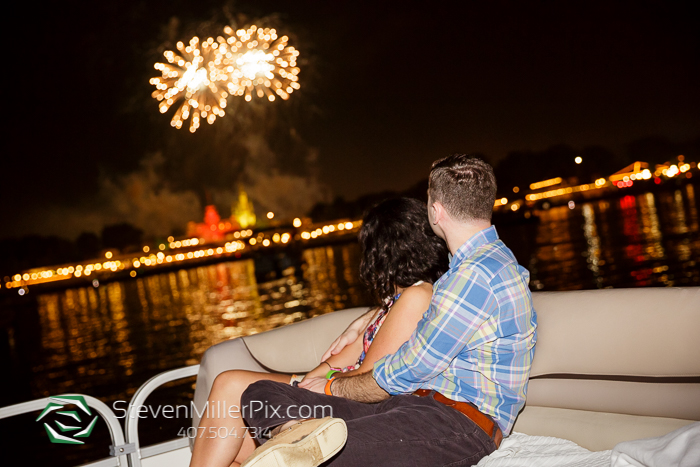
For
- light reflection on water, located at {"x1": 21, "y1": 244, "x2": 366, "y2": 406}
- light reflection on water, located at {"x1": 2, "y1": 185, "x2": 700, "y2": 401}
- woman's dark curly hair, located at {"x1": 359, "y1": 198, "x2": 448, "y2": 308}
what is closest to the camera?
woman's dark curly hair, located at {"x1": 359, "y1": 198, "x2": 448, "y2": 308}

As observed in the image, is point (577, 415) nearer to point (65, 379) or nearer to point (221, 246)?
point (65, 379)

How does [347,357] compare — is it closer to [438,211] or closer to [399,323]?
[399,323]

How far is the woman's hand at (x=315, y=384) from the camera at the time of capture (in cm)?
277

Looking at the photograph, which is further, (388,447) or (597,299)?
(597,299)

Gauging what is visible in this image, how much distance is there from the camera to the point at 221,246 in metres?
149

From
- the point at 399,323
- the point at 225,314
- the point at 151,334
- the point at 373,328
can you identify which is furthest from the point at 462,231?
the point at 225,314

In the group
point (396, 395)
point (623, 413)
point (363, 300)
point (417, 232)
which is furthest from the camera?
point (363, 300)

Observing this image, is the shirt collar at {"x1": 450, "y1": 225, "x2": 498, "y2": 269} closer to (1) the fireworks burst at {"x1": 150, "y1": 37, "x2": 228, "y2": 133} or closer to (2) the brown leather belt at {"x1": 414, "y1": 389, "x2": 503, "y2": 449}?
(2) the brown leather belt at {"x1": 414, "y1": 389, "x2": 503, "y2": 449}

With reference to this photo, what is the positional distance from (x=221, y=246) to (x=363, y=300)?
115 meters

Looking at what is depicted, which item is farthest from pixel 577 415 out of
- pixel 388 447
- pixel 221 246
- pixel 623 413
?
pixel 221 246

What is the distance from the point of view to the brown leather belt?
236cm

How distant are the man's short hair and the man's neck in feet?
0.08

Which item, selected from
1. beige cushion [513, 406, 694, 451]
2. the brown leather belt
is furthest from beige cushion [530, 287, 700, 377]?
the brown leather belt

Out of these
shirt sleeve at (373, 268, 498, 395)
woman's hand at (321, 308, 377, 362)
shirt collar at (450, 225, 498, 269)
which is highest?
shirt collar at (450, 225, 498, 269)
